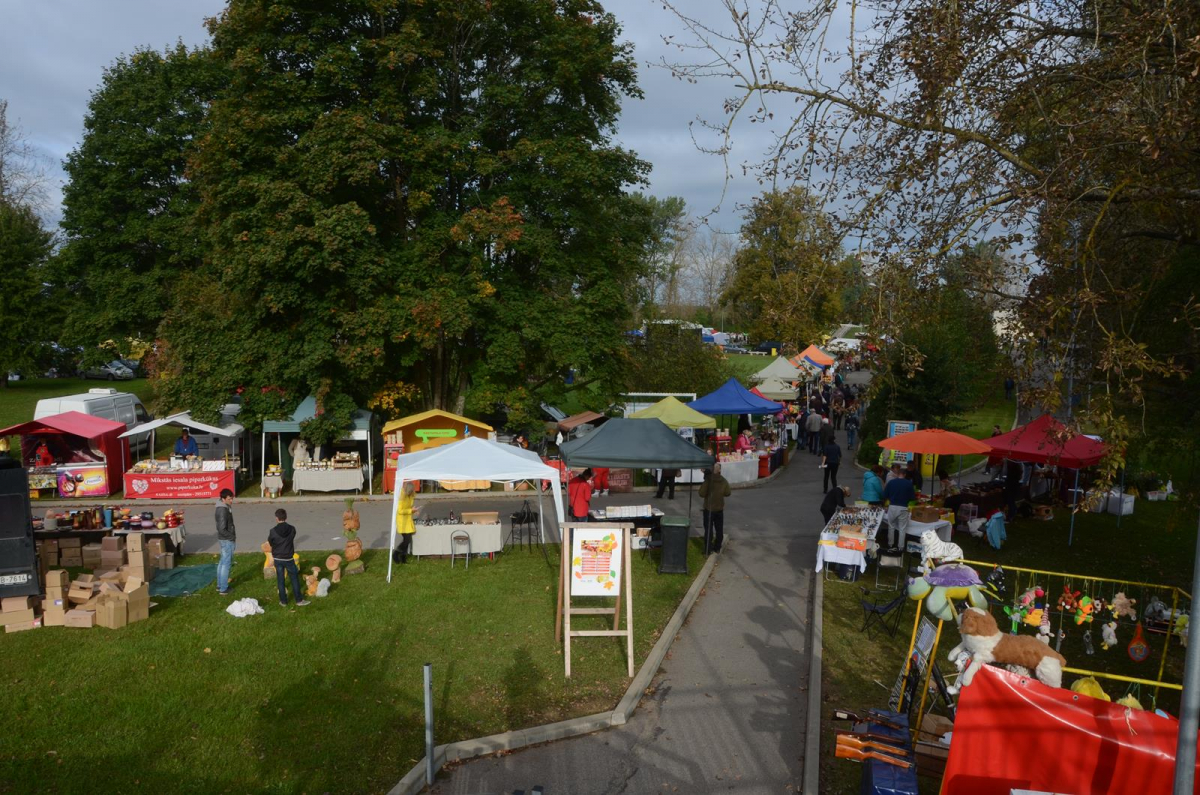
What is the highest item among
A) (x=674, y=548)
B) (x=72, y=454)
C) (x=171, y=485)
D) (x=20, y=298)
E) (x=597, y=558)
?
(x=20, y=298)

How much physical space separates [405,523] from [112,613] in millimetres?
4547

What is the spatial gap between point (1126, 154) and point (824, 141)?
301cm

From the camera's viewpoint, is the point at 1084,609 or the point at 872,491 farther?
the point at 872,491

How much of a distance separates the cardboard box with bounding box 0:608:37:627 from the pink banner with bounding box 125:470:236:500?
996cm

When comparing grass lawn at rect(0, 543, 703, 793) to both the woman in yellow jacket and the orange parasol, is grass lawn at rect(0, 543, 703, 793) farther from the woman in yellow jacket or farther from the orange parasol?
the orange parasol

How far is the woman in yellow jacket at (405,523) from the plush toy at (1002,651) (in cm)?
937

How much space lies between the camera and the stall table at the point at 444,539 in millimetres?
14359

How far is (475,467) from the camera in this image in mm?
13289

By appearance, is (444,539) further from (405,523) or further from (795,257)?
(795,257)

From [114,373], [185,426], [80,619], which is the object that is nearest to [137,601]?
[80,619]

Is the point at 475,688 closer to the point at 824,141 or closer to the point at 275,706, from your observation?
the point at 275,706

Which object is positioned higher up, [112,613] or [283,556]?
[283,556]

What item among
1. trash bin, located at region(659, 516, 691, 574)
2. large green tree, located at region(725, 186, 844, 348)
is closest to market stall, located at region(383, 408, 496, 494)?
trash bin, located at region(659, 516, 691, 574)

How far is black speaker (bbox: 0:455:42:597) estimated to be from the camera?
1054cm
